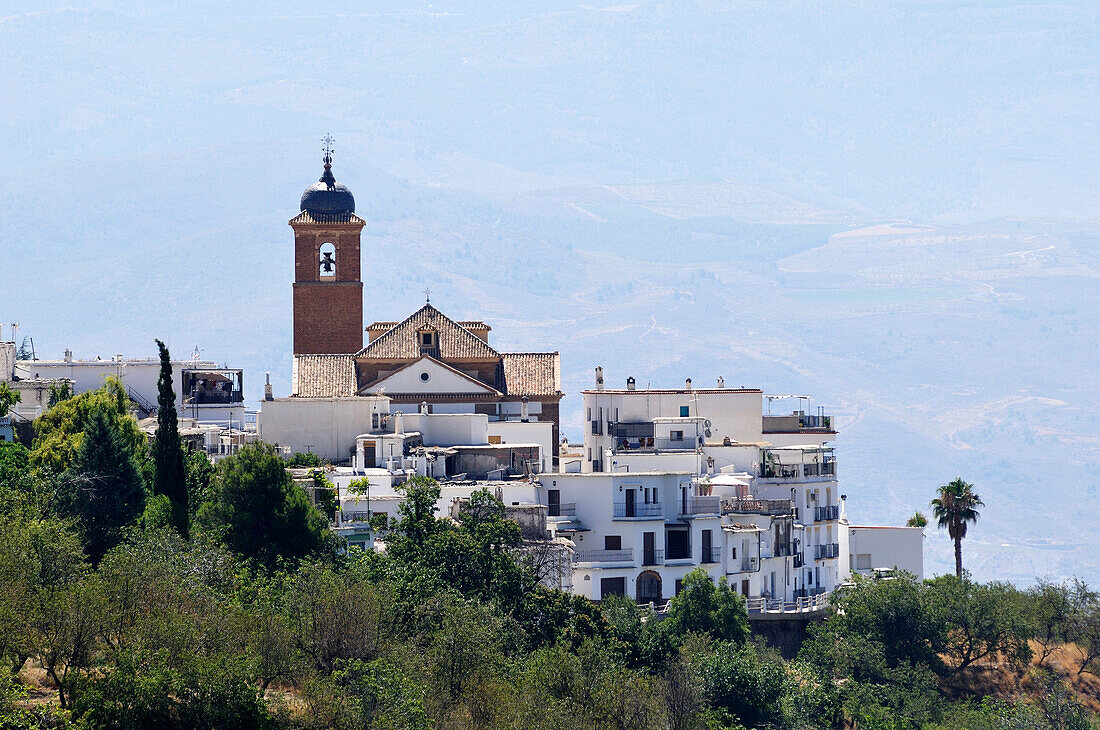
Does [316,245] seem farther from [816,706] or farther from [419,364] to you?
[816,706]

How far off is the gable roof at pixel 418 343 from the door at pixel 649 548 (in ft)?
98.6

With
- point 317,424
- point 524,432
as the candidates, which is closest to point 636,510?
point 524,432

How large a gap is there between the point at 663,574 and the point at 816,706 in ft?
24.0

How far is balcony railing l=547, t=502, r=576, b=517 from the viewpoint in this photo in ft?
228

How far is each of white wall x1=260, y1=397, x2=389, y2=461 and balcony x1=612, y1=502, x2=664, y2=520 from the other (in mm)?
16950

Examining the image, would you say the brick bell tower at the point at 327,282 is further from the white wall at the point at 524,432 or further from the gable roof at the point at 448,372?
the white wall at the point at 524,432

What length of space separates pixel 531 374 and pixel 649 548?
31.1 m

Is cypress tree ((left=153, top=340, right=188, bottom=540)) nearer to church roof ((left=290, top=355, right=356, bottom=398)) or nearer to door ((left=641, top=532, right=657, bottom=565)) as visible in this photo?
door ((left=641, top=532, right=657, bottom=565))

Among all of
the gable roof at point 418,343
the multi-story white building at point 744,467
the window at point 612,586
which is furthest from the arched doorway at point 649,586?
the gable roof at point 418,343

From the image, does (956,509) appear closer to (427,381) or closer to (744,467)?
(744,467)

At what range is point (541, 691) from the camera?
5075 centimetres

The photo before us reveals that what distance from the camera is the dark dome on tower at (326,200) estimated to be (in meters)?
115

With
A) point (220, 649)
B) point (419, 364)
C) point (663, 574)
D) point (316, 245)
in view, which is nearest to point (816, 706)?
point (663, 574)

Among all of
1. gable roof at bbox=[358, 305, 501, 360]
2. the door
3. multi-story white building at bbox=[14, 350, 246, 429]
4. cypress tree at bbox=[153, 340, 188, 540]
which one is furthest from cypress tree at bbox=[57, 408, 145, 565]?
gable roof at bbox=[358, 305, 501, 360]
